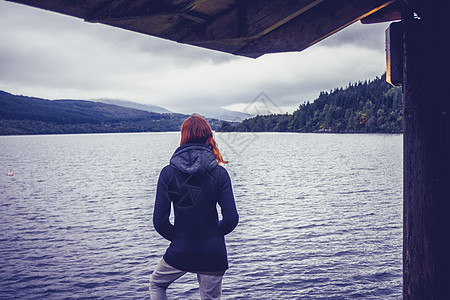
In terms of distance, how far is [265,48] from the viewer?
13.7 feet

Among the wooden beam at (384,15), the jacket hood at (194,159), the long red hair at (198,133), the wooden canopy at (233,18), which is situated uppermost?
the wooden beam at (384,15)

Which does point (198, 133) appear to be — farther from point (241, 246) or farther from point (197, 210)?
point (241, 246)

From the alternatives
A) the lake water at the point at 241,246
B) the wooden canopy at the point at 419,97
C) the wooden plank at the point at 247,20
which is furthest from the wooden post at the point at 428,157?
the lake water at the point at 241,246

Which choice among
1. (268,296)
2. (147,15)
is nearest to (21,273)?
(268,296)

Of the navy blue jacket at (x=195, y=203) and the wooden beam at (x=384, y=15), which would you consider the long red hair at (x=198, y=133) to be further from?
the wooden beam at (x=384, y=15)

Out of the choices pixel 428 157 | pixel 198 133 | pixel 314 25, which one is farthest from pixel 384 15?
pixel 198 133

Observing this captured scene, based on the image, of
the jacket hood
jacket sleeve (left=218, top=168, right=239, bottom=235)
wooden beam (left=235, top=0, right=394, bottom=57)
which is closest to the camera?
the jacket hood

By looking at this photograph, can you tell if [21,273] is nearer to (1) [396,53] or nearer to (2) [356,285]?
(2) [356,285]

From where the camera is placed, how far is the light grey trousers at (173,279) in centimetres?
375

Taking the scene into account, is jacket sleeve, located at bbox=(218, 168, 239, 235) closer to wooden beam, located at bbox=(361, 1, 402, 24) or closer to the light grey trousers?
the light grey trousers

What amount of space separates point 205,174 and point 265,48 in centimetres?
158

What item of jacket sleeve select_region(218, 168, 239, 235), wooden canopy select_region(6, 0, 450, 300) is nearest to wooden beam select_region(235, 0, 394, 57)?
wooden canopy select_region(6, 0, 450, 300)

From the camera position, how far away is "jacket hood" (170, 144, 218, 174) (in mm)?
3590

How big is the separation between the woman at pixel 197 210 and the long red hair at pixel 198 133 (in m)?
0.08
